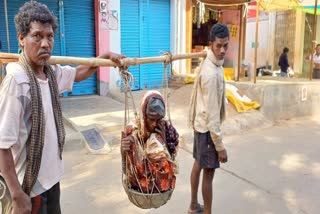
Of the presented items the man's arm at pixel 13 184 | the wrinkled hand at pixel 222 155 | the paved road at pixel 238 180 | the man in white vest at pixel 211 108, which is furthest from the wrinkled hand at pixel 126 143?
the paved road at pixel 238 180

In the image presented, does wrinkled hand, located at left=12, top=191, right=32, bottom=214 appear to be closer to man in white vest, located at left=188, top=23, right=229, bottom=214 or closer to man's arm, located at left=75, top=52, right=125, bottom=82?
man's arm, located at left=75, top=52, right=125, bottom=82

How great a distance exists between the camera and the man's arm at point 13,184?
156cm

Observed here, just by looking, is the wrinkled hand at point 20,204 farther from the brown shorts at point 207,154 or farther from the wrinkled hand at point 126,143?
the brown shorts at point 207,154

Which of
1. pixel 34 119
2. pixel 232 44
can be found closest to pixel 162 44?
pixel 232 44

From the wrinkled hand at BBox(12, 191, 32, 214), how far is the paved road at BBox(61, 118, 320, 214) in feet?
5.76

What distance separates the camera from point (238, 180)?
163 inches

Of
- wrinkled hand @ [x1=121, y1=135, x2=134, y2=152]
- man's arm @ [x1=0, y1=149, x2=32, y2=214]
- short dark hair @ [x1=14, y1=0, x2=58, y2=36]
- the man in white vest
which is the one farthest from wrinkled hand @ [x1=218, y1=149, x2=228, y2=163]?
short dark hair @ [x1=14, y1=0, x2=58, y2=36]

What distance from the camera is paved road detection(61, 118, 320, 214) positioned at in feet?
11.3

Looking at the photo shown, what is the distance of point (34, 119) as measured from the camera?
5.38 ft

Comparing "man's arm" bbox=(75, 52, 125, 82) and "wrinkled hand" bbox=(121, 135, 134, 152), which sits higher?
"man's arm" bbox=(75, 52, 125, 82)

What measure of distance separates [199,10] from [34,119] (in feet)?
29.2

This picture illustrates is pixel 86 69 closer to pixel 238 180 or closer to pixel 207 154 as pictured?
pixel 207 154

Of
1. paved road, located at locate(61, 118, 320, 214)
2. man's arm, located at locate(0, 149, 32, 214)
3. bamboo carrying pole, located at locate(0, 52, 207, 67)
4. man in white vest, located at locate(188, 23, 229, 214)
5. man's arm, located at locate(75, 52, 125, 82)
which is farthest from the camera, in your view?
paved road, located at locate(61, 118, 320, 214)

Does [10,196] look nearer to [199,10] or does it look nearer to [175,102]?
[175,102]
